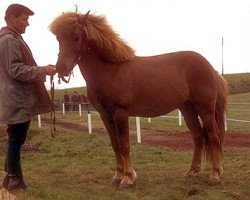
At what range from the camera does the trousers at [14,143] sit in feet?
18.2

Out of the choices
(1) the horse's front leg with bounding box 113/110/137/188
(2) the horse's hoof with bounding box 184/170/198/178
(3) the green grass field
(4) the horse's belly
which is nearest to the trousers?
(3) the green grass field

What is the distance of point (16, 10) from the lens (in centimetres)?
549

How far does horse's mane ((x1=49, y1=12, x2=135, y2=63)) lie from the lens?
604 centimetres

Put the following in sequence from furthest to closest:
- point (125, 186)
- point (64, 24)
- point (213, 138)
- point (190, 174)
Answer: point (190, 174) < point (213, 138) < point (125, 186) < point (64, 24)

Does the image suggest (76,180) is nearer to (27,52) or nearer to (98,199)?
(98,199)

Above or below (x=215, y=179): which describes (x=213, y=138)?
above

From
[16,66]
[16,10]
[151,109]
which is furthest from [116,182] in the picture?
A: [16,10]

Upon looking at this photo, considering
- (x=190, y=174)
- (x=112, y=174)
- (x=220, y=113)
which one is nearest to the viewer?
(x=190, y=174)

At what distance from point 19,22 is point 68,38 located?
0.75 m

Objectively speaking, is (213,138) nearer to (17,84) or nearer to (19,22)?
(17,84)

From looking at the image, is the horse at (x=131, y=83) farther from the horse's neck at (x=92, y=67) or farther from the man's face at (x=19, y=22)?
the man's face at (x=19, y=22)

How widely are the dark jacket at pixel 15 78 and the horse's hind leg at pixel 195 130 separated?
9.23 ft

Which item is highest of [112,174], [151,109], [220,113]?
[151,109]

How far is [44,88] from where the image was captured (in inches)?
230
